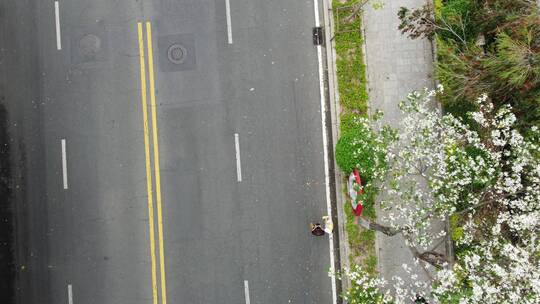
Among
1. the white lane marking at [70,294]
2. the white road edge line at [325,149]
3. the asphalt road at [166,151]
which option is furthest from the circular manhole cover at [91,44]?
the white lane marking at [70,294]

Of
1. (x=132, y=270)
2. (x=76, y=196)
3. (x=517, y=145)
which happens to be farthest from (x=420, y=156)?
(x=76, y=196)

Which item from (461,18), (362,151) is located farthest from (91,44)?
(461,18)

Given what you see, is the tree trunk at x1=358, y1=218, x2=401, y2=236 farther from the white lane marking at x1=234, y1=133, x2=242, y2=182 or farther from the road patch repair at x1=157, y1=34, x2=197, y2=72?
the road patch repair at x1=157, y1=34, x2=197, y2=72

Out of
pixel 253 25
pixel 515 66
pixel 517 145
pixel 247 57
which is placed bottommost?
pixel 517 145

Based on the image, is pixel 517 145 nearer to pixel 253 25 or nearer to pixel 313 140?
pixel 313 140

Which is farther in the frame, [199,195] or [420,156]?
[199,195]

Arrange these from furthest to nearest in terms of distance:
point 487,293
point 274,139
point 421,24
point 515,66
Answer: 1. point 274,139
2. point 421,24
3. point 515,66
4. point 487,293

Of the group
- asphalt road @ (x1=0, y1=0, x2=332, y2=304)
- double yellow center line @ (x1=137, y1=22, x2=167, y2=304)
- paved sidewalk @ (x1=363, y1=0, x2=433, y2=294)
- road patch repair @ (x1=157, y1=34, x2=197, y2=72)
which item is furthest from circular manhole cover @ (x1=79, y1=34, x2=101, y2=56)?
paved sidewalk @ (x1=363, y1=0, x2=433, y2=294)
